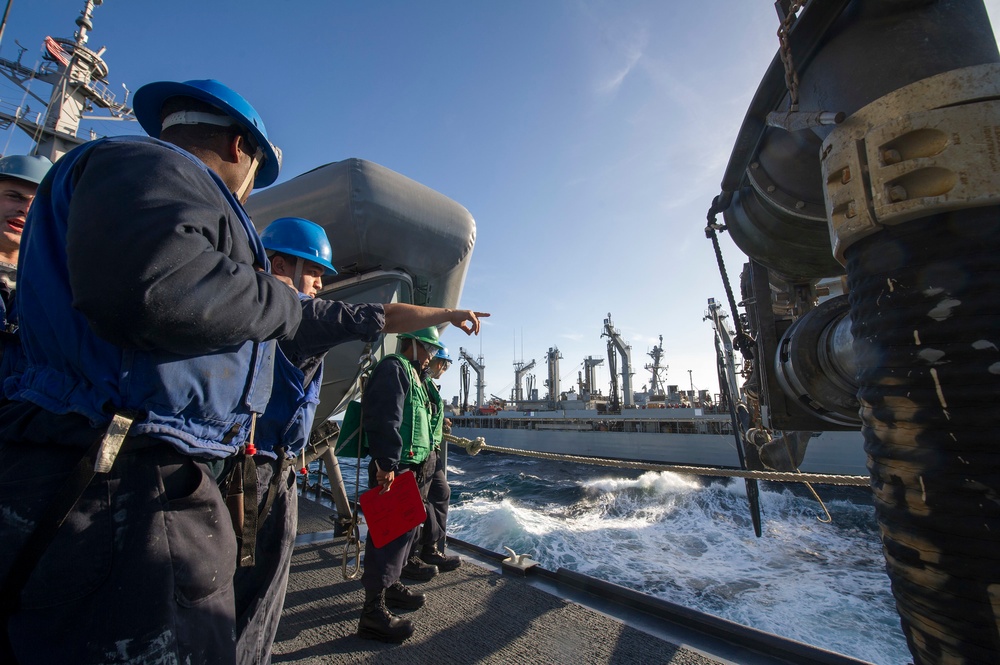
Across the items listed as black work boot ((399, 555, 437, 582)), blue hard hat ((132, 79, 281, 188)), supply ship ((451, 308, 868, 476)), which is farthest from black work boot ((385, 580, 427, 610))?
supply ship ((451, 308, 868, 476))

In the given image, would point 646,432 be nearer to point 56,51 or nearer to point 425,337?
point 425,337

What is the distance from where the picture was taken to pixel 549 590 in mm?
2717

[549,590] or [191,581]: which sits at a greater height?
[191,581]

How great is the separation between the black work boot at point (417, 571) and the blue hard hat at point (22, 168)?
10.9ft

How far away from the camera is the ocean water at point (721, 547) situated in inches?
218

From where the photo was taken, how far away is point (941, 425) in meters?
0.82

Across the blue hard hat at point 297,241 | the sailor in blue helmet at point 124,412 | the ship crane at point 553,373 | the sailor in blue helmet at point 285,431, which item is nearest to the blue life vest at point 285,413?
the sailor in blue helmet at point 285,431

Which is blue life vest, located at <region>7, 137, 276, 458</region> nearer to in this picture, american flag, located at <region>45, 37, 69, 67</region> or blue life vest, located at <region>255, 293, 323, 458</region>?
blue life vest, located at <region>255, 293, 323, 458</region>

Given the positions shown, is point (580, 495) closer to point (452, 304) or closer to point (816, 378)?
point (452, 304)

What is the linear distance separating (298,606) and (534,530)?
282 inches

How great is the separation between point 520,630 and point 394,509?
93cm

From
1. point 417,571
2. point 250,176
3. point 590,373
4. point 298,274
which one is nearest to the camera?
point 250,176

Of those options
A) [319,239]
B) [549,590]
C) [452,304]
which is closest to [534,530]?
[452,304]

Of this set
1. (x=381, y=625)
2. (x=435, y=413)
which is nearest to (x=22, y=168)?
(x=435, y=413)
